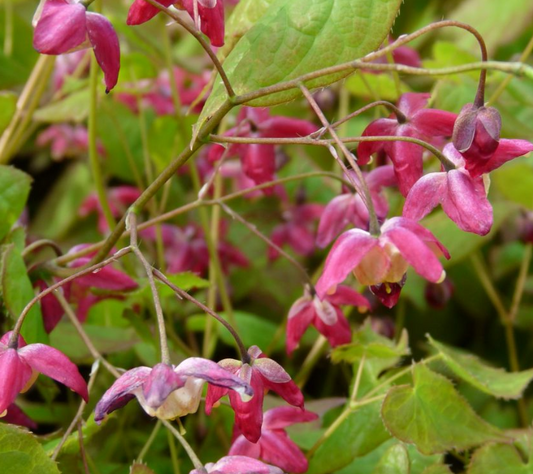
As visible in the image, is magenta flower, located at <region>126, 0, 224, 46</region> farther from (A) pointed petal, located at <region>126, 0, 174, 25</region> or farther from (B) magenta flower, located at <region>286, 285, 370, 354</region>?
(B) magenta flower, located at <region>286, 285, 370, 354</region>

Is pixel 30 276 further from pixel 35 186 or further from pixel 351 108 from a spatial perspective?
pixel 35 186

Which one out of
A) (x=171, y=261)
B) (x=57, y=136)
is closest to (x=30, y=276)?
(x=171, y=261)

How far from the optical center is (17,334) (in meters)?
0.75

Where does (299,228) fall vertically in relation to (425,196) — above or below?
below

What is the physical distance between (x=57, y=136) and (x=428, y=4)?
1.11m

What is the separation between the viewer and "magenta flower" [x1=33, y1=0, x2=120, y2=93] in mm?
755

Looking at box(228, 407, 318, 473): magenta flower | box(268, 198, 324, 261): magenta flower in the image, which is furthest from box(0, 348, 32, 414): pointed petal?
box(268, 198, 324, 261): magenta flower

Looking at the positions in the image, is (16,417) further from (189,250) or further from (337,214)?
(189,250)

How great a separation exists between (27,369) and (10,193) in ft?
Answer: 1.26

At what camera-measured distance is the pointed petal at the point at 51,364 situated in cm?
76

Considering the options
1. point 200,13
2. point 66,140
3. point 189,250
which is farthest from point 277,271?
point 200,13

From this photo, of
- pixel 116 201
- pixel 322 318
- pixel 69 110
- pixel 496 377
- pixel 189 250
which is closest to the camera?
pixel 322 318

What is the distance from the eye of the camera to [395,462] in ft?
2.77

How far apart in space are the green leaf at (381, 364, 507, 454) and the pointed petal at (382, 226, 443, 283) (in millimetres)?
256
